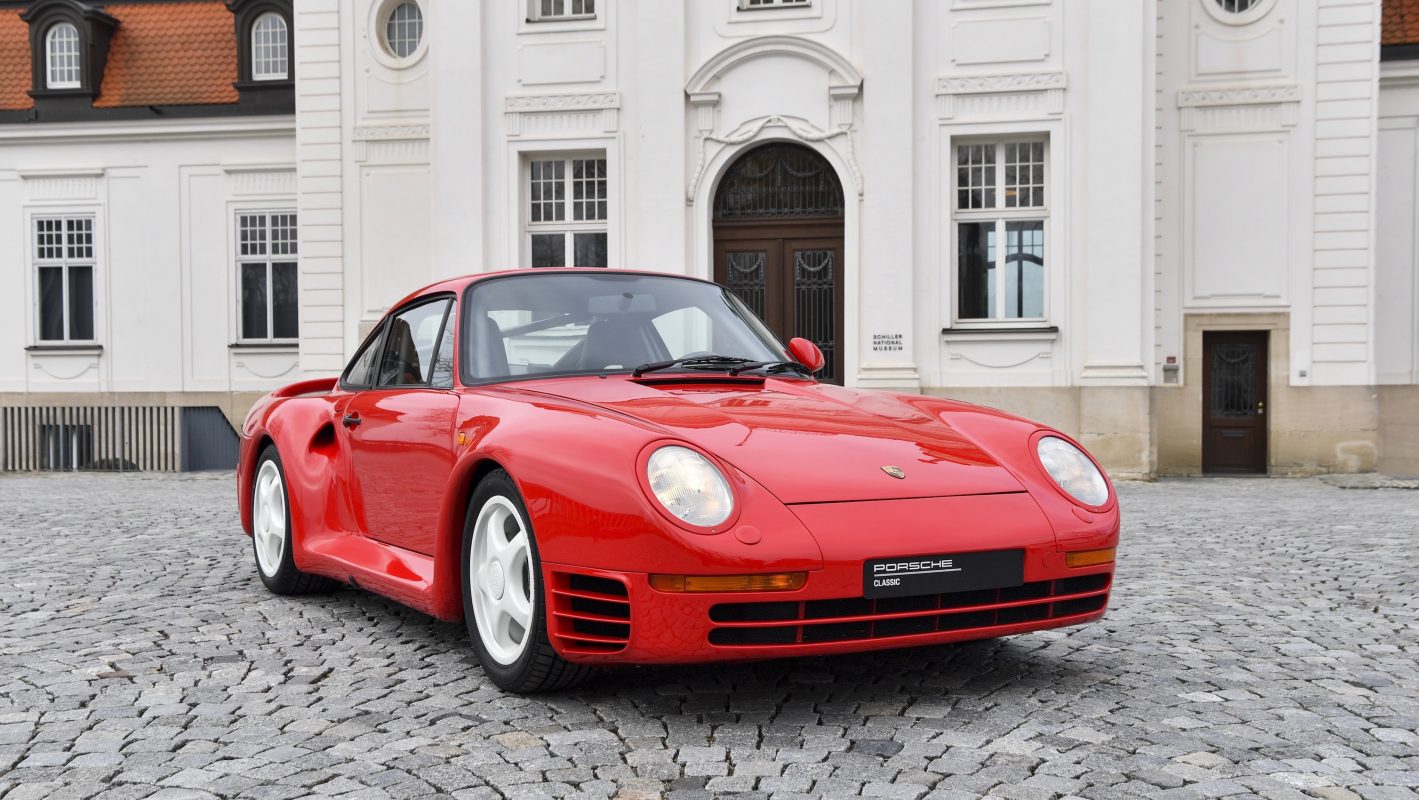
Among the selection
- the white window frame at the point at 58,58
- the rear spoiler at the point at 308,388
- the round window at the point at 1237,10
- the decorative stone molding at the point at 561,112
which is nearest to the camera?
the rear spoiler at the point at 308,388

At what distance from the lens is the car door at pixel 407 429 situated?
4.45 meters

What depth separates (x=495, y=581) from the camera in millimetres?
4070

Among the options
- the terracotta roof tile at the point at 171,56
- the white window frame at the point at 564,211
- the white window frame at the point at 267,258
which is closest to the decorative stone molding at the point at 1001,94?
the white window frame at the point at 564,211

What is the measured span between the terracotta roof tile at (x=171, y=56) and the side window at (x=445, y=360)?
62.3 feet

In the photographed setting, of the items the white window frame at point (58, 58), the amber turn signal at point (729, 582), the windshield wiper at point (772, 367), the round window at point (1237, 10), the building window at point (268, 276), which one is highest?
the white window frame at point (58, 58)

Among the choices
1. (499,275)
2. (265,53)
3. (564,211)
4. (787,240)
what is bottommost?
(499,275)

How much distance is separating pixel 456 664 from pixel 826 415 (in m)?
1.57

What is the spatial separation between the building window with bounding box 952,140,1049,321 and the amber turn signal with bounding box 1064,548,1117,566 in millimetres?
13003

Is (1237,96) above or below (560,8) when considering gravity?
below

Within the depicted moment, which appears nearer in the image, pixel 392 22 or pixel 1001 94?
pixel 1001 94

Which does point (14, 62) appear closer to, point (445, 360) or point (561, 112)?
A: point (561, 112)

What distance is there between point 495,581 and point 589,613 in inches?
24.1

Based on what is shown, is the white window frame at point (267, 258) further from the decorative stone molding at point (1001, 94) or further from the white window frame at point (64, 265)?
the decorative stone molding at point (1001, 94)

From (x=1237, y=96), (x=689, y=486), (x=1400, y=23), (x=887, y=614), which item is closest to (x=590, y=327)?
(x=689, y=486)
